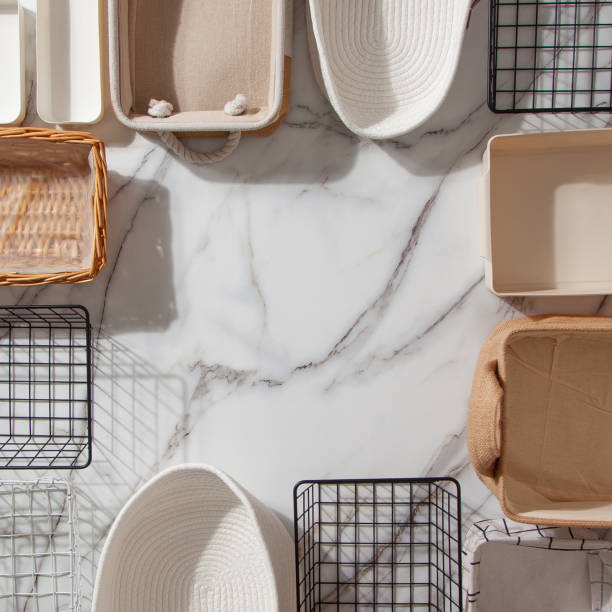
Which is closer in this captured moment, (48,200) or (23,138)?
(23,138)

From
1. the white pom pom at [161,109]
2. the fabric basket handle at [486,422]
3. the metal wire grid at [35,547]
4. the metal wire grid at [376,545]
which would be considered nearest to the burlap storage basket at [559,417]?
the fabric basket handle at [486,422]

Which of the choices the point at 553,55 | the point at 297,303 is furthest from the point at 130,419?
the point at 553,55

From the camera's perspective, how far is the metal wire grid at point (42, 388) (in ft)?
4.81

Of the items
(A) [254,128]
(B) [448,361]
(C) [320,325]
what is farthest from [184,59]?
(B) [448,361]

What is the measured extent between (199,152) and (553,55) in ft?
2.80

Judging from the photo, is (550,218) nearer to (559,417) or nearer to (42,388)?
(559,417)

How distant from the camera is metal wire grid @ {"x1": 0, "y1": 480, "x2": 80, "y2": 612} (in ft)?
4.87

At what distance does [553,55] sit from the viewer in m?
1.40

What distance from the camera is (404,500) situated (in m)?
1.47

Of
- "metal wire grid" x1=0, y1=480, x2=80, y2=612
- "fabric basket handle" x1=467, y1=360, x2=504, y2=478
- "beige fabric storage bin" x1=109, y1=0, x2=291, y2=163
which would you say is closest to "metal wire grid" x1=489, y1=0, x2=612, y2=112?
"beige fabric storage bin" x1=109, y1=0, x2=291, y2=163

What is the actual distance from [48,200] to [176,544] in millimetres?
861

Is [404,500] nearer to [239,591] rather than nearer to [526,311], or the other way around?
[239,591]

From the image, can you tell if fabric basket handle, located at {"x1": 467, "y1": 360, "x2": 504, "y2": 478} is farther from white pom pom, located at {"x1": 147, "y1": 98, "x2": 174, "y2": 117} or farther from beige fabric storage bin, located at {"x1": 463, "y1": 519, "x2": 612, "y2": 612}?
white pom pom, located at {"x1": 147, "y1": 98, "x2": 174, "y2": 117}

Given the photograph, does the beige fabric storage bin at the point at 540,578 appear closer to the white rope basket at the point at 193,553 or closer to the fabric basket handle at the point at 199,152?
the white rope basket at the point at 193,553
